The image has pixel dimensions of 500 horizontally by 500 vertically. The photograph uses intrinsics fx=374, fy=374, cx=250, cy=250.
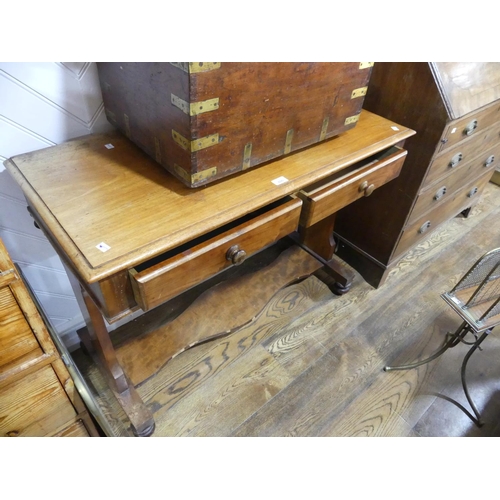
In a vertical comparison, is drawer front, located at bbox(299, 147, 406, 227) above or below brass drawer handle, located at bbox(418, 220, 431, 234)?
above

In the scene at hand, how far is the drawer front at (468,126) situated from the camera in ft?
4.03

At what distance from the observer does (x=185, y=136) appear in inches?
29.6

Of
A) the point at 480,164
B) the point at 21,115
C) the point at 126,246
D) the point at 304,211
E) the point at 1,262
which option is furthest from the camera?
the point at 480,164

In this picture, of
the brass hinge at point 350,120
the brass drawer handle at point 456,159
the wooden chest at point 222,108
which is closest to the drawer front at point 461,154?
the brass drawer handle at point 456,159

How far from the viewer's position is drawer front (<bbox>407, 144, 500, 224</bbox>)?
145 cm

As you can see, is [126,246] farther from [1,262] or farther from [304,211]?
[304,211]

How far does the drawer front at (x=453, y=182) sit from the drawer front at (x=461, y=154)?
0.12 feet

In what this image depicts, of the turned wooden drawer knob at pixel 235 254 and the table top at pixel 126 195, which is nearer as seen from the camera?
the table top at pixel 126 195

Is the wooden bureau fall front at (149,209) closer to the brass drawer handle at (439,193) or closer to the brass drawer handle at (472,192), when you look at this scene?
the brass drawer handle at (439,193)

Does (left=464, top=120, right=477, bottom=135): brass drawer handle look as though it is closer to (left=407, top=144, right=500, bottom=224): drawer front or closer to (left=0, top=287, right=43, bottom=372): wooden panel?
(left=407, top=144, right=500, bottom=224): drawer front

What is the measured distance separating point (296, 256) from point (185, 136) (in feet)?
3.07

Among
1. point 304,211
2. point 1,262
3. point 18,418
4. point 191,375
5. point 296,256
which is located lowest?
point 191,375

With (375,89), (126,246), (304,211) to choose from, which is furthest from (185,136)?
(375,89)

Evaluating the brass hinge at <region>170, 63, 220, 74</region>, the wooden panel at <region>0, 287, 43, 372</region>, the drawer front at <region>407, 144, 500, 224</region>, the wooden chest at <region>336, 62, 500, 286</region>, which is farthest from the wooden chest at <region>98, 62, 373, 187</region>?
the drawer front at <region>407, 144, 500, 224</region>
